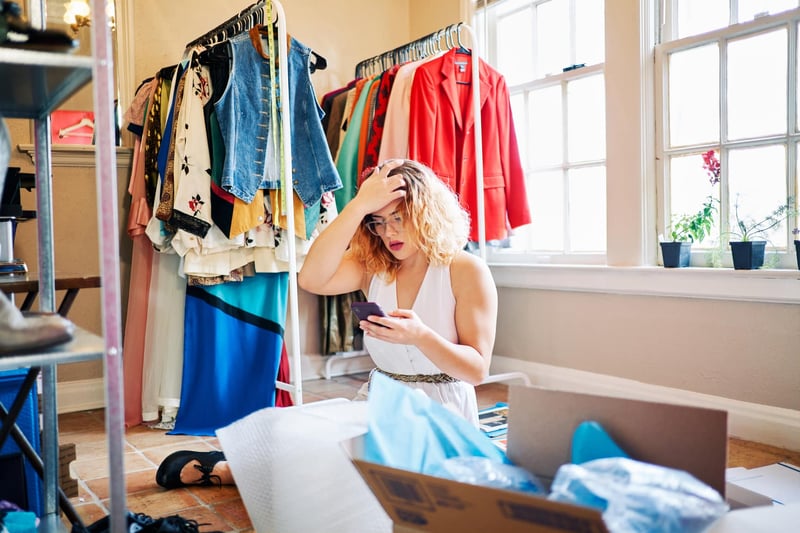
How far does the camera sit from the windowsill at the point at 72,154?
3023mm

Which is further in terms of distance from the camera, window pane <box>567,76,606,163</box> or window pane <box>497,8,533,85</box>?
window pane <box>497,8,533,85</box>

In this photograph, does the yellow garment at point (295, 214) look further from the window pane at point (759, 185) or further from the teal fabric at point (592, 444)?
the teal fabric at point (592, 444)

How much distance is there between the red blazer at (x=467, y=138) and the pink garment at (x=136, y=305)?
1.18 meters

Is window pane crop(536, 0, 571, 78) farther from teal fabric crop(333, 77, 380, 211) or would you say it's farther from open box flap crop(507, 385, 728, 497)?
open box flap crop(507, 385, 728, 497)

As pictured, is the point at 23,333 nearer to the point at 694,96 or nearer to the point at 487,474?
the point at 487,474

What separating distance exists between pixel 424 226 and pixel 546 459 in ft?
2.96

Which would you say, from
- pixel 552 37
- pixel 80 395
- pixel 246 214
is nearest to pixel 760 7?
pixel 552 37

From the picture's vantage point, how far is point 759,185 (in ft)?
8.40

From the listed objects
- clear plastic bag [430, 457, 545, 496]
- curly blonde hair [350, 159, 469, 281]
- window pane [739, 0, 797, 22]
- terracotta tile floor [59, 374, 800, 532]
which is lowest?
terracotta tile floor [59, 374, 800, 532]

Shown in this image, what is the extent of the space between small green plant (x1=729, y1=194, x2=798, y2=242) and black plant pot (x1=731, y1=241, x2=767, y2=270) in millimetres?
43

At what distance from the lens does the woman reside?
1666mm

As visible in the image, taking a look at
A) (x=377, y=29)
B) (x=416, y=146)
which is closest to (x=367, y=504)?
(x=416, y=146)

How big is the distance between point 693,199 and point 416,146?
113 centimetres

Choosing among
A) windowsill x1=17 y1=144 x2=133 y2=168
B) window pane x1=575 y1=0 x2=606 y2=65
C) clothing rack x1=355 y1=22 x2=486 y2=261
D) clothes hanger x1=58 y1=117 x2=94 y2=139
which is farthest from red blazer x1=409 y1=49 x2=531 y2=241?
clothes hanger x1=58 y1=117 x2=94 y2=139
